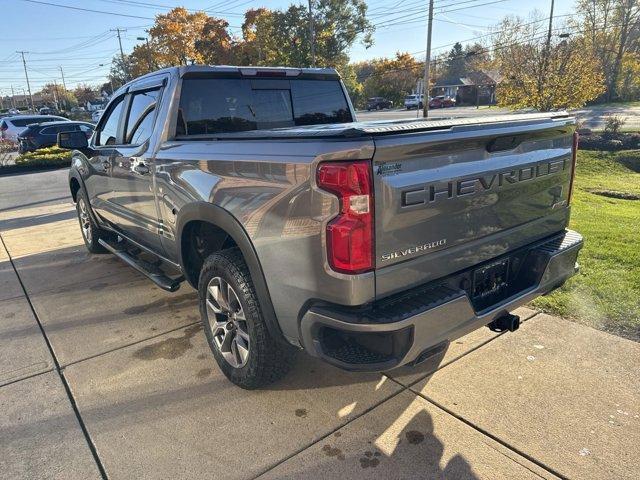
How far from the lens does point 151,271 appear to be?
3.99m

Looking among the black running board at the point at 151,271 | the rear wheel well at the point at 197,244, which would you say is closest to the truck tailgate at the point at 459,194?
the rear wheel well at the point at 197,244

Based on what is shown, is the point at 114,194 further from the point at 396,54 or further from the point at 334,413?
the point at 396,54

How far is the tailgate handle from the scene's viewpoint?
2.45 metres

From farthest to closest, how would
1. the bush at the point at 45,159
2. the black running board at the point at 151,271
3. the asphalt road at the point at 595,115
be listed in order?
the asphalt road at the point at 595,115 → the bush at the point at 45,159 → the black running board at the point at 151,271

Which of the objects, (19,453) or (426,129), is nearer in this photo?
(426,129)

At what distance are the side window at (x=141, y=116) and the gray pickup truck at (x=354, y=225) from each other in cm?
11

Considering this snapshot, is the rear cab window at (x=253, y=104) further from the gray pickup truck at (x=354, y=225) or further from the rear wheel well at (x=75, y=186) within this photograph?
the rear wheel well at (x=75, y=186)

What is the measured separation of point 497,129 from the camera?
246cm

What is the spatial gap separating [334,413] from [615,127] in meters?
16.0

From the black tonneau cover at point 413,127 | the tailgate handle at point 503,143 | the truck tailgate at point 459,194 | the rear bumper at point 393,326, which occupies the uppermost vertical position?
the black tonneau cover at point 413,127

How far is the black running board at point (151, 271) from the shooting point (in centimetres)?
365

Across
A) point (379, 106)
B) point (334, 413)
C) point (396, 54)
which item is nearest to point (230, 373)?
point (334, 413)

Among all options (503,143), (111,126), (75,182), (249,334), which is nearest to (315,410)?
(249,334)

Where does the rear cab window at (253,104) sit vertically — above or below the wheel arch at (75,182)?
above
